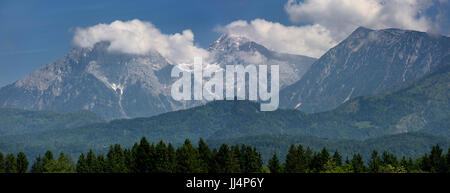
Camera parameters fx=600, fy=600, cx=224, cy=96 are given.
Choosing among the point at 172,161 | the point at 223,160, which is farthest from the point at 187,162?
the point at 223,160

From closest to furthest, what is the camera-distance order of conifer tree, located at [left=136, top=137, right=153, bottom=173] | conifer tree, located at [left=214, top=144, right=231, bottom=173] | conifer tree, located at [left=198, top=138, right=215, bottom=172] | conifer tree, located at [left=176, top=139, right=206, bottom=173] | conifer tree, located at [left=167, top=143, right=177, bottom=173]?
conifer tree, located at [left=176, top=139, right=206, bottom=173], conifer tree, located at [left=167, top=143, right=177, bottom=173], conifer tree, located at [left=136, top=137, right=153, bottom=173], conifer tree, located at [left=214, top=144, right=231, bottom=173], conifer tree, located at [left=198, top=138, right=215, bottom=172]

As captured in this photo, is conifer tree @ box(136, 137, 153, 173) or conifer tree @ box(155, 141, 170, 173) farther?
conifer tree @ box(136, 137, 153, 173)

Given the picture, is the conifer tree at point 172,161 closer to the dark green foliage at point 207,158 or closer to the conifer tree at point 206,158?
the dark green foliage at point 207,158

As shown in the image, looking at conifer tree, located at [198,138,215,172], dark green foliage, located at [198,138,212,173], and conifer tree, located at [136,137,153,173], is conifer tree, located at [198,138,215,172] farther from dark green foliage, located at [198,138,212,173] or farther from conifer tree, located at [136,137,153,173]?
conifer tree, located at [136,137,153,173]

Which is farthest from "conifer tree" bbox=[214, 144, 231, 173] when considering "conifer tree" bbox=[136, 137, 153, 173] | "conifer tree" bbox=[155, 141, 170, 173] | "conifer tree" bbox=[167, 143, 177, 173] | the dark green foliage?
"conifer tree" bbox=[136, 137, 153, 173]

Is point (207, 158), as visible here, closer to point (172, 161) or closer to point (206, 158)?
point (206, 158)

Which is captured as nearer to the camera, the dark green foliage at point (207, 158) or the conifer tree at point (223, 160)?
the conifer tree at point (223, 160)

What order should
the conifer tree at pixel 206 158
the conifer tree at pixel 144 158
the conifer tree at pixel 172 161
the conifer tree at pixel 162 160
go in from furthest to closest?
the conifer tree at pixel 206 158
the conifer tree at pixel 144 158
the conifer tree at pixel 162 160
the conifer tree at pixel 172 161

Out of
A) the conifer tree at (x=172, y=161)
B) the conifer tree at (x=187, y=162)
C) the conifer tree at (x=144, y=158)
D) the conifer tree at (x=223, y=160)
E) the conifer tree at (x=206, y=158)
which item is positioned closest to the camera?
the conifer tree at (x=187, y=162)

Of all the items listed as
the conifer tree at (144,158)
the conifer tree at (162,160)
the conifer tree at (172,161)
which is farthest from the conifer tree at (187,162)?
the conifer tree at (144,158)

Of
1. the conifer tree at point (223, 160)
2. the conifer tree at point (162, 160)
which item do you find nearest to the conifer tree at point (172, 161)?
the conifer tree at point (162, 160)
